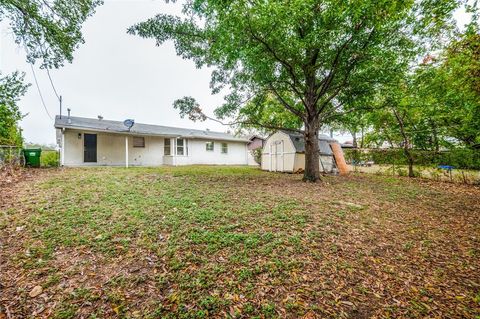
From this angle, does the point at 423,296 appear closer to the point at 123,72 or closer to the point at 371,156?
the point at 371,156

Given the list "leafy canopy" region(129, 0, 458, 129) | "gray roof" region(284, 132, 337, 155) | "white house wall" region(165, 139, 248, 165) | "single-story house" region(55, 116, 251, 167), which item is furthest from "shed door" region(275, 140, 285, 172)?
"white house wall" region(165, 139, 248, 165)

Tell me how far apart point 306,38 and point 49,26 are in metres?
9.78

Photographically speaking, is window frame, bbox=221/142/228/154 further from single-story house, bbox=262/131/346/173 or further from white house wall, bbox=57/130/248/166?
single-story house, bbox=262/131/346/173

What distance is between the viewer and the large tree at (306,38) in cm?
541

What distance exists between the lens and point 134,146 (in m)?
15.2

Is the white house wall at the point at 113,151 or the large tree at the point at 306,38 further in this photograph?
the white house wall at the point at 113,151

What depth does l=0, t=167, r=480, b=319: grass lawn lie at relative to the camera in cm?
211

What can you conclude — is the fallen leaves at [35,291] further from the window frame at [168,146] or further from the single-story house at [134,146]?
the window frame at [168,146]

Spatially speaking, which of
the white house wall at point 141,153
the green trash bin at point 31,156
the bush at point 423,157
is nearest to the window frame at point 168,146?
the white house wall at point 141,153

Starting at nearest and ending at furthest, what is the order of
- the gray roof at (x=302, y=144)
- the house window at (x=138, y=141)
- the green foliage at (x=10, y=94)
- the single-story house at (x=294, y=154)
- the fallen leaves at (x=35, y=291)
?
the fallen leaves at (x=35, y=291) → the green foliage at (x=10, y=94) → the single-story house at (x=294, y=154) → the gray roof at (x=302, y=144) → the house window at (x=138, y=141)

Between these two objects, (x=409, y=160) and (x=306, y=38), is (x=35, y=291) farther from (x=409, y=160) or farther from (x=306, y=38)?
(x=409, y=160)

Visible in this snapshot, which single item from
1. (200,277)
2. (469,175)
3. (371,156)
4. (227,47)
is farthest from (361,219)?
(371,156)

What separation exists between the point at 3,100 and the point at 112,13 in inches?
271

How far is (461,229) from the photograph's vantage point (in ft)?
13.5
